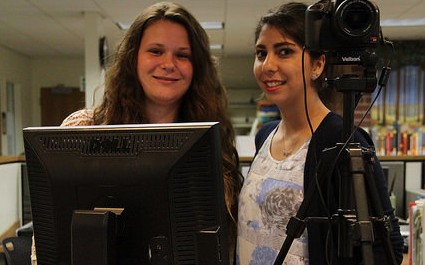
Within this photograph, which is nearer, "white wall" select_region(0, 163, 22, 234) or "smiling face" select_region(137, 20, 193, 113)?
"smiling face" select_region(137, 20, 193, 113)

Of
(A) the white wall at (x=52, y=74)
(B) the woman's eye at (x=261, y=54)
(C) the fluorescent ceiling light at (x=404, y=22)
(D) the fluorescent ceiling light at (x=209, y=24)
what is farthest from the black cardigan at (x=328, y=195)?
(A) the white wall at (x=52, y=74)

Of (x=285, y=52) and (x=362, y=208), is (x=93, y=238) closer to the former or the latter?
(x=362, y=208)

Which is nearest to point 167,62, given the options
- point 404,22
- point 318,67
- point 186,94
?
point 186,94

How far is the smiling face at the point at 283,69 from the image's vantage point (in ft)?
3.74

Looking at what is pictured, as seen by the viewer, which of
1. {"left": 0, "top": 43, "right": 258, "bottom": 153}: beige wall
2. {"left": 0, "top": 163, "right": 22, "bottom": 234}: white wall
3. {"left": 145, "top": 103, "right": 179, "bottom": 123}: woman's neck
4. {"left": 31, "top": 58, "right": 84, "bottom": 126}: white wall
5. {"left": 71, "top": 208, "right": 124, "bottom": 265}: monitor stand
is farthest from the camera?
{"left": 31, "top": 58, "right": 84, "bottom": 126}: white wall

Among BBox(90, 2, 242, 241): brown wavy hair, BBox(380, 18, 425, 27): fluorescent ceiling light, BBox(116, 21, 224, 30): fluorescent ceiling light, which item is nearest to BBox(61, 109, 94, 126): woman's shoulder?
BBox(90, 2, 242, 241): brown wavy hair

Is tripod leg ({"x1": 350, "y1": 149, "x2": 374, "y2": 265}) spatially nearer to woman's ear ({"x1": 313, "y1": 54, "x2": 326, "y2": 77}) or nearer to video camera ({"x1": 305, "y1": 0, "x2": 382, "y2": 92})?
video camera ({"x1": 305, "y1": 0, "x2": 382, "y2": 92})

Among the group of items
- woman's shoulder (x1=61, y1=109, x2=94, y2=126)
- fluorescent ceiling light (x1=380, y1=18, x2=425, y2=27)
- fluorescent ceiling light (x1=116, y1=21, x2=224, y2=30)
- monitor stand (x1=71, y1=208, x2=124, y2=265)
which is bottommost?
monitor stand (x1=71, y1=208, x2=124, y2=265)

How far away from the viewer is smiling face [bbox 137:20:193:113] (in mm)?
1175

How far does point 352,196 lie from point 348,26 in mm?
331

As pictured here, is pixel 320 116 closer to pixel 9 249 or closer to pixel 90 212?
pixel 90 212

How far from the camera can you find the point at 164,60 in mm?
1172

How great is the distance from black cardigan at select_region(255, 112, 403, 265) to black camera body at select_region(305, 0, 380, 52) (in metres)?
0.22

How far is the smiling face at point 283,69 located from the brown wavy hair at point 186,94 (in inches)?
7.4
